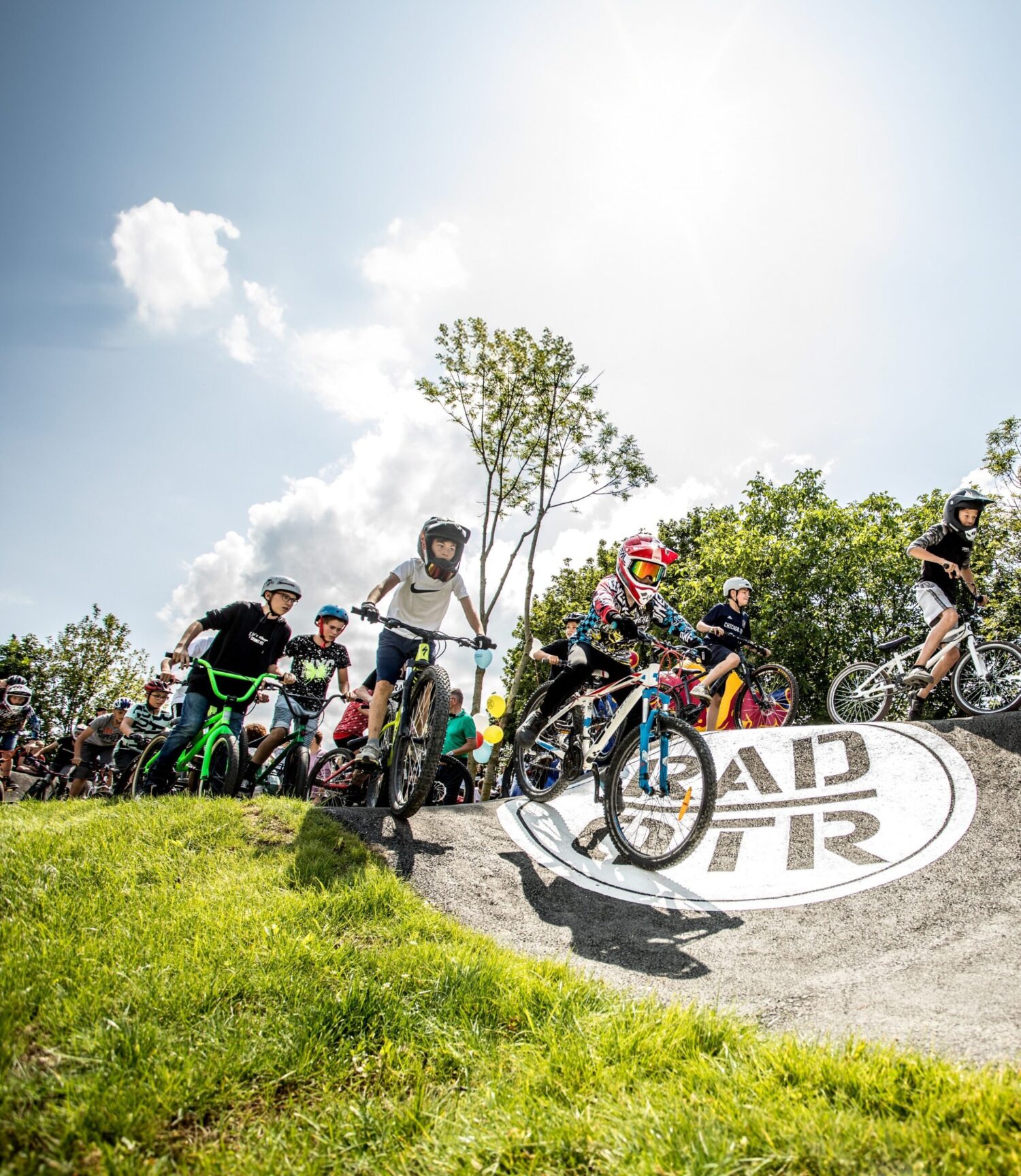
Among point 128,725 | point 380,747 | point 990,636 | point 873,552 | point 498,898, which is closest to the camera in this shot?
point 498,898

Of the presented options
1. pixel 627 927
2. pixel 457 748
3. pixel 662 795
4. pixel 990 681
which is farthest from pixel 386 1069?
pixel 990 681

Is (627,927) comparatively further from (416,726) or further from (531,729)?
(531,729)

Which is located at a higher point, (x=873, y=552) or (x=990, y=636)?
(x=873, y=552)

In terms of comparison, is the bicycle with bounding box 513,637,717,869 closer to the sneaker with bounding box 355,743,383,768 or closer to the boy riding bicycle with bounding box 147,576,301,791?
the sneaker with bounding box 355,743,383,768

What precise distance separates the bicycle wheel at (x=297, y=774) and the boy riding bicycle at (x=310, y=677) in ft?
0.88

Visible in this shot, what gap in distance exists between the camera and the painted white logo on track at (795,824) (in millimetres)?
4953

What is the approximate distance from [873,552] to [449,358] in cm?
1451

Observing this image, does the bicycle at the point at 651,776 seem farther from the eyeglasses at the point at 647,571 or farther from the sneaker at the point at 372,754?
the sneaker at the point at 372,754

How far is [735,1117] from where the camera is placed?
1904mm

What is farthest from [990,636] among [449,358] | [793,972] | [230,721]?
[230,721]

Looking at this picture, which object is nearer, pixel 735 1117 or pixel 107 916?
pixel 735 1117

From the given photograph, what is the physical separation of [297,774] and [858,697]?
7.46 meters

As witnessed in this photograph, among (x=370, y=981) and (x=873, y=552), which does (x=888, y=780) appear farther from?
(x=873, y=552)

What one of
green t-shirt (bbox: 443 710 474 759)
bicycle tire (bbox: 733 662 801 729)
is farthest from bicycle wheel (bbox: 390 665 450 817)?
bicycle tire (bbox: 733 662 801 729)
